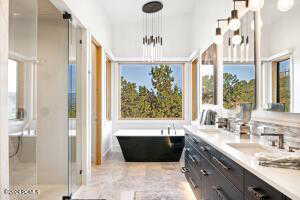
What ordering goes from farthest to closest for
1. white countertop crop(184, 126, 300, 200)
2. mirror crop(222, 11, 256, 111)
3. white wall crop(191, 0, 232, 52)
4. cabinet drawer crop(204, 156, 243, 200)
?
1. white wall crop(191, 0, 232, 52)
2. mirror crop(222, 11, 256, 111)
3. cabinet drawer crop(204, 156, 243, 200)
4. white countertop crop(184, 126, 300, 200)

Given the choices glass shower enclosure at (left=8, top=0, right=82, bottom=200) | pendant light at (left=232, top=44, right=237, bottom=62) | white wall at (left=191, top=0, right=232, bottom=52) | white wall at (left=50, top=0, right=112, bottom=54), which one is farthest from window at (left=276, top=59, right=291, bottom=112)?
glass shower enclosure at (left=8, top=0, right=82, bottom=200)

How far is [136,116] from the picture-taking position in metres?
7.49

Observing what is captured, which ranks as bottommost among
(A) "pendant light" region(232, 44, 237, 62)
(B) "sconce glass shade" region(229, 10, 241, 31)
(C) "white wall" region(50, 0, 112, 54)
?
(A) "pendant light" region(232, 44, 237, 62)

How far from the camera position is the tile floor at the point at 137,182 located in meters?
3.90

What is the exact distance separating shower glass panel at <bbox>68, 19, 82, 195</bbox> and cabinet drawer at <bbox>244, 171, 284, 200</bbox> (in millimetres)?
2793

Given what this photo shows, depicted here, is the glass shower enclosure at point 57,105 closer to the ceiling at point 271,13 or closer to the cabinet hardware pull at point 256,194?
the ceiling at point 271,13

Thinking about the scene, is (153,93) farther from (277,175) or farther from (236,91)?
(277,175)

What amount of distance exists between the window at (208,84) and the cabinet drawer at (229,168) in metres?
2.52

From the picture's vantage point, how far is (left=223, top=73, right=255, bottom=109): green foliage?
339cm

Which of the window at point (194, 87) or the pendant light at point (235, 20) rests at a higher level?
the pendant light at point (235, 20)

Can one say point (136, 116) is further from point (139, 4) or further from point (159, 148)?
point (139, 4)

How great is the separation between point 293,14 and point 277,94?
0.69 meters

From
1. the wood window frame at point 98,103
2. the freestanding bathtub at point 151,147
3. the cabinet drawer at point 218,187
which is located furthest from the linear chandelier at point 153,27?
the cabinet drawer at point 218,187

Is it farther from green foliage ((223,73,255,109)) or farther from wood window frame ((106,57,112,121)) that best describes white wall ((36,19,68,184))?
wood window frame ((106,57,112,121))
